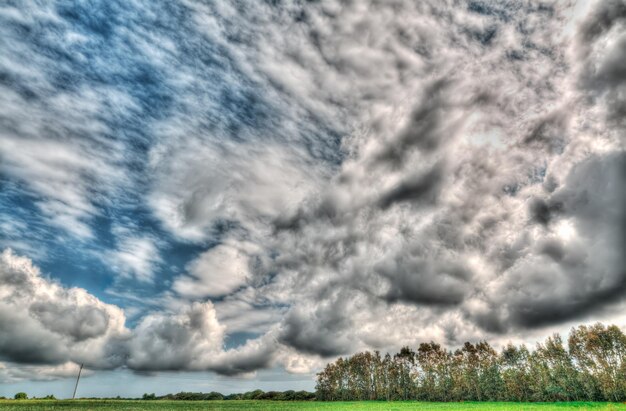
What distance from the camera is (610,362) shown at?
329 ft

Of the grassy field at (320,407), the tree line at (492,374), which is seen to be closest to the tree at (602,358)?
the tree line at (492,374)

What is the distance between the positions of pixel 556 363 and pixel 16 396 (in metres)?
206

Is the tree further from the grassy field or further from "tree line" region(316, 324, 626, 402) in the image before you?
the grassy field

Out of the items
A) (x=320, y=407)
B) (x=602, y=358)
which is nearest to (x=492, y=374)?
(x=602, y=358)

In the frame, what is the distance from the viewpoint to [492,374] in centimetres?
13075

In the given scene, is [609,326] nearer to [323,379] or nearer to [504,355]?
[504,355]

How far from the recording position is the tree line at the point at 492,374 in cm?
10206

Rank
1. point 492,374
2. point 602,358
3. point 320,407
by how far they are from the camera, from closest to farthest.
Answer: point 320,407, point 602,358, point 492,374

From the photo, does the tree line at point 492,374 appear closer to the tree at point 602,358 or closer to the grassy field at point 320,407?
the tree at point 602,358

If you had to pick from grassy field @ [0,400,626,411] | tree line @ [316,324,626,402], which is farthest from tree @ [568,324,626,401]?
grassy field @ [0,400,626,411]

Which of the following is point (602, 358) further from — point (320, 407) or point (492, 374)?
point (320, 407)

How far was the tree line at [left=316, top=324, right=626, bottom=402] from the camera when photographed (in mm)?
102062

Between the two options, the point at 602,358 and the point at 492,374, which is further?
the point at 492,374

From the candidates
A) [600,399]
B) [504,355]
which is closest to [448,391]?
[504,355]
